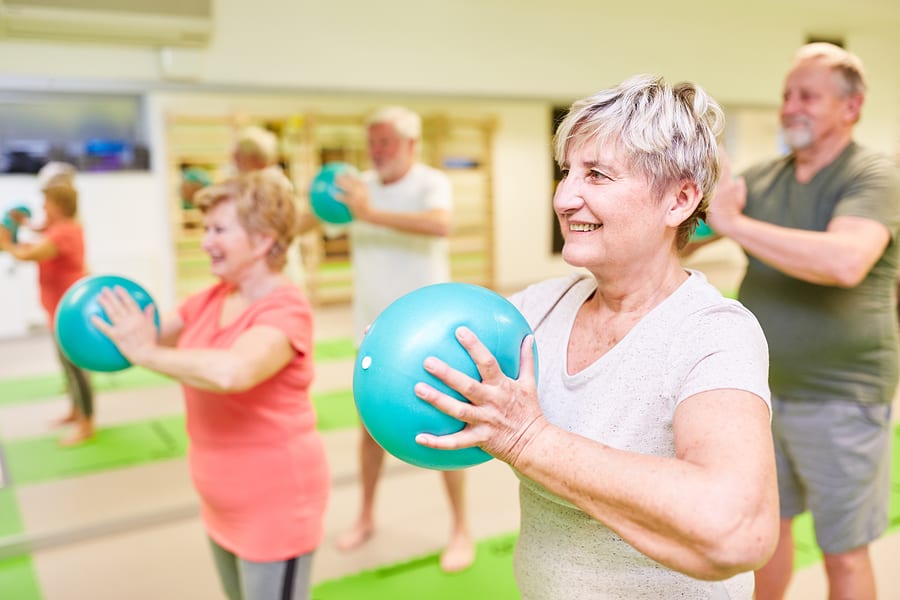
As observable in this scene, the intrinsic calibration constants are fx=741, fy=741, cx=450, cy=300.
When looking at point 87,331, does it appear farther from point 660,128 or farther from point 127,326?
point 660,128

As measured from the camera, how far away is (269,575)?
1.84m

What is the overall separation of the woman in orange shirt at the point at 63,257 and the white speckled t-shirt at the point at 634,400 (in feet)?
10.8

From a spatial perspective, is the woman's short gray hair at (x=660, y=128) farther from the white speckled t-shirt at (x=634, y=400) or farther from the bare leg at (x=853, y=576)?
the bare leg at (x=853, y=576)

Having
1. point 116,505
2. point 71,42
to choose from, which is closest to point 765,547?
point 116,505

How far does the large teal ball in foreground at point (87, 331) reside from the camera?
188 cm

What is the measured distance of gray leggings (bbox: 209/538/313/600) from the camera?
183 centimetres

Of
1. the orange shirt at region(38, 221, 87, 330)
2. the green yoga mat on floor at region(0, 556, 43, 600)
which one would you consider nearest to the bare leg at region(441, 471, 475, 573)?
the green yoga mat on floor at region(0, 556, 43, 600)

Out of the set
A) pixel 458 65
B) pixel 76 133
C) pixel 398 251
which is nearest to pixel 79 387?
pixel 398 251

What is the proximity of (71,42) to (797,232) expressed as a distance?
20.4 feet

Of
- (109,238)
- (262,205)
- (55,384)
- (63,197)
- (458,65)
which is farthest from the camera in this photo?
(458,65)

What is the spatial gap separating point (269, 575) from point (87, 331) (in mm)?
765

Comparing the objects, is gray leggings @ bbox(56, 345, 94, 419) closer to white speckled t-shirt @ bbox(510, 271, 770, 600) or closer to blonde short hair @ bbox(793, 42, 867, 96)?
white speckled t-shirt @ bbox(510, 271, 770, 600)

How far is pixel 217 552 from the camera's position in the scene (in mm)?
1928

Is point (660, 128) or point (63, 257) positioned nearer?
point (660, 128)
